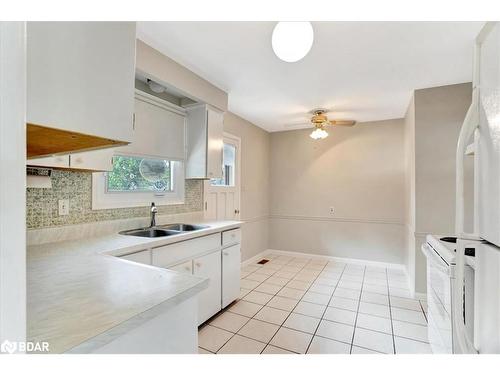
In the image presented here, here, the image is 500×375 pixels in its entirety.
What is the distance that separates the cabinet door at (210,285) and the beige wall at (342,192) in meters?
2.63

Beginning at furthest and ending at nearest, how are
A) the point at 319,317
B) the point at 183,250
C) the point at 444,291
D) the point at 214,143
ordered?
the point at 214,143, the point at 319,317, the point at 183,250, the point at 444,291

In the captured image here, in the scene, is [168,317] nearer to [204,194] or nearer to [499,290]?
[499,290]

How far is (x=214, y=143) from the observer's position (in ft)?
9.59

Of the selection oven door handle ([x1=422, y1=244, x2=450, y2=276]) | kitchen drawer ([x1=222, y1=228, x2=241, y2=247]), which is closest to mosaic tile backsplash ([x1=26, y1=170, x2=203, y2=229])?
kitchen drawer ([x1=222, y1=228, x2=241, y2=247])

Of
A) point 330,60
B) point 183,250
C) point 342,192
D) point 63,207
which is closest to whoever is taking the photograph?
point 63,207

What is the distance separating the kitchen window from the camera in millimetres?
2124

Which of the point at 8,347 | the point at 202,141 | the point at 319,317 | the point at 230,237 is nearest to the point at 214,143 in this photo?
the point at 202,141

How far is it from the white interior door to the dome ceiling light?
2.11m

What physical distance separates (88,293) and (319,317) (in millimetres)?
2242

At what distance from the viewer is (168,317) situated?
2.69 ft

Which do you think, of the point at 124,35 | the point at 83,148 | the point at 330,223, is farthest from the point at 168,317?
the point at 330,223

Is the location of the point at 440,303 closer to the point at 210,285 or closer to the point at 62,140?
the point at 210,285

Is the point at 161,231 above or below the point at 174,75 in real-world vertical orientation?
below

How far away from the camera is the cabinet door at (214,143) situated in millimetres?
2838
